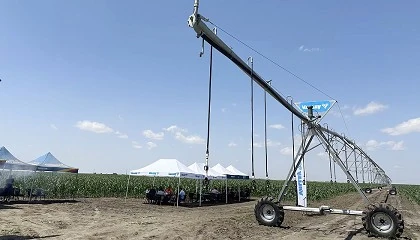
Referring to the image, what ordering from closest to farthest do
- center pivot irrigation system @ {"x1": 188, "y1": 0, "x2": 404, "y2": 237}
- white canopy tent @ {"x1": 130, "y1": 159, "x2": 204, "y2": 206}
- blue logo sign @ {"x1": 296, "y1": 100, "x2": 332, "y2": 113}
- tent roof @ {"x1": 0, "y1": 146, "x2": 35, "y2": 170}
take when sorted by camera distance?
center pivot irrigation system @ {"x1": 188, "y1": 0, "x2": 404, "y2": 237}
blue logo sign @ {"x1": 296, "y1": 100, "x2": 332, "y2": 113}
tent roof @ {"x1": 0, "y1": 146, "x2": 35, "y2": 170}
white canopy tent @ {"x1": 130, "y1": 159, "x2": 204, "y2": 206}

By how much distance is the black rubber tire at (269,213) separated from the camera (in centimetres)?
1404

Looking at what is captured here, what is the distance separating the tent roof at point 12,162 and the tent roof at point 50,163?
71cm

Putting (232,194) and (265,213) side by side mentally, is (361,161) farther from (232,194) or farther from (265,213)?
(265,213)

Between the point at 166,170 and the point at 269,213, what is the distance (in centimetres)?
1034

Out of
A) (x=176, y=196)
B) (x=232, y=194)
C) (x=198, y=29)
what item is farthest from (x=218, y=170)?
(x=198, y=29)

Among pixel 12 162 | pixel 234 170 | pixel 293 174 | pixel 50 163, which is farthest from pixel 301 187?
pixel 12 162

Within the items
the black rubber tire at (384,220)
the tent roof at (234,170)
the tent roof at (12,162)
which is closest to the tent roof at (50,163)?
the tent roof at (12,162)

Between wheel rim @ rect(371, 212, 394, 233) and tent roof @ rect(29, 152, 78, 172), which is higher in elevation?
tent roof @ rect(29, 152, 78, 172)

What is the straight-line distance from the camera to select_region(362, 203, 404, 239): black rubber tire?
11.9m

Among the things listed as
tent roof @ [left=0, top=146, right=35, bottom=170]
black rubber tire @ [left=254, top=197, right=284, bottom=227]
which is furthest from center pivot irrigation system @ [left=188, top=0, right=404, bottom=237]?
tent roof @ [left=0, top=146, right=35, bottom=170]

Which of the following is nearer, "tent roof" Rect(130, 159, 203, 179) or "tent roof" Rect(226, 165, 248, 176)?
"tent roof" Rect(130, 159, 203, 179)

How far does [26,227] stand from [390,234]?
44.4 ft

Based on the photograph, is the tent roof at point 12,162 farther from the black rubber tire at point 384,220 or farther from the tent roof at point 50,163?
the black rubber tire at point 384,220

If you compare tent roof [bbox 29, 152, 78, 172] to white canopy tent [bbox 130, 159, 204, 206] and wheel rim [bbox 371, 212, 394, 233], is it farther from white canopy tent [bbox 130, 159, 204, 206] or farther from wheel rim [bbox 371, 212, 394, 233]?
wheel rim [bbox 371, 212, 394, 233]
